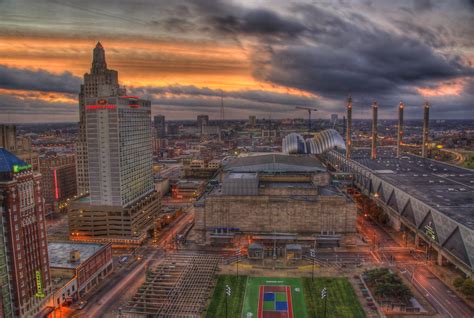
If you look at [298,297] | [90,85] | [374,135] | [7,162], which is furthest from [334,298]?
[374,135]

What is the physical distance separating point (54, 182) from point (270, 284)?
9204 centimetres

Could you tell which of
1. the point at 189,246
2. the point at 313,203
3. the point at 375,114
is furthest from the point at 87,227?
the point at 375,114

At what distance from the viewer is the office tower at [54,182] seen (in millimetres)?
127938

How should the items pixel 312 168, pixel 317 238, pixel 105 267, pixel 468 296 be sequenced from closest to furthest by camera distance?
pixel 468 296 < pixel 105 267 < pixel 317 238 < pixel 312 168

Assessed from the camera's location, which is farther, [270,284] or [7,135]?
[7,135]

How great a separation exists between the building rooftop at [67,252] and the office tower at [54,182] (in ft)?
172

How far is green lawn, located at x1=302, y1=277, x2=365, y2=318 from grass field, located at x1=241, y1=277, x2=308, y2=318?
4.17 feet

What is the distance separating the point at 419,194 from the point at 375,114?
93287 millimetres

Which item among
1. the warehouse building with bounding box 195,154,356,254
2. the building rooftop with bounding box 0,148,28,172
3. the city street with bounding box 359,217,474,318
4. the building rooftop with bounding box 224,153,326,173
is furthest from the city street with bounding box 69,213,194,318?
the city street with bounding box 359,217,474,318

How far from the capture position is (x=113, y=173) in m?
95.4

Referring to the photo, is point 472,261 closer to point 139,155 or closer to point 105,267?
point 105,267

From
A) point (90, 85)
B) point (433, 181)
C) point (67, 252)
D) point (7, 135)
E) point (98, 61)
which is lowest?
point (67, 252)

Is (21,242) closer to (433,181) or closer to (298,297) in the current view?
(298,297)

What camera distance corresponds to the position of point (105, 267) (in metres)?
80.8
